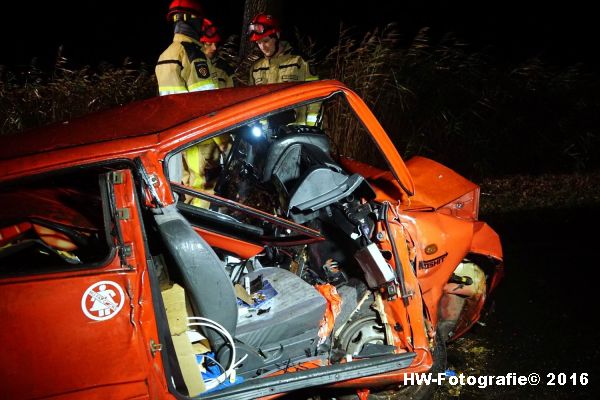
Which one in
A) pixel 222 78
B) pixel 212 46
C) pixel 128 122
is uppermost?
pixel 212 46

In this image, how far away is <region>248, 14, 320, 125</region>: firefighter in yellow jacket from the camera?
5.94m

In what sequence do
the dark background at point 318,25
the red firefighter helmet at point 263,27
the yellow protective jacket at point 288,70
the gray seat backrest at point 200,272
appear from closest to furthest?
the gray seat backrest at point 200,272, the yellow protective jacket at point 288,70, the red firefighter helmet at point 263,27, the dark background at point 318,25

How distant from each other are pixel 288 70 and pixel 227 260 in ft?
10.4

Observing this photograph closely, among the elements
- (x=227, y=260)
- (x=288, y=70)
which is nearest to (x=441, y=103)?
(x=288, y=70)

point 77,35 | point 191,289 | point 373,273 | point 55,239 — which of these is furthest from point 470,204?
point 77,35

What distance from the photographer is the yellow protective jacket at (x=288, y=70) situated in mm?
5816

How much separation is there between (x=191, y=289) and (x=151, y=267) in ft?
0.84

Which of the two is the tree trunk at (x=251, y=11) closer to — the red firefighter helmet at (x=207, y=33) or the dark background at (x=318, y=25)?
the red firefighter helmet at (x=207, y=33)

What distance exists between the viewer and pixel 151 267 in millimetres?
2268

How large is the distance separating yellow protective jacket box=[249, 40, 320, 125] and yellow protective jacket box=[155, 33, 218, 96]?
992 millimetres

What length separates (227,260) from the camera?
3.45 meters

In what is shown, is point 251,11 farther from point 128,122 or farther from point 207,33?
point 128,122

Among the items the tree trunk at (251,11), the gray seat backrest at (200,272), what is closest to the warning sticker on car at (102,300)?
the gray seat backrest at (200,272)

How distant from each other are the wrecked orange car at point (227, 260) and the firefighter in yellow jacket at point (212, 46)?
2.60 meters
